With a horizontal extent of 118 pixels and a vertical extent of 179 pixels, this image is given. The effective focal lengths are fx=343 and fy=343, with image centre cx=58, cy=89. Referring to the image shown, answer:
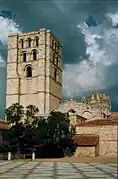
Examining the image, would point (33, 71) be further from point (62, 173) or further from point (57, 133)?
point (62, 173)

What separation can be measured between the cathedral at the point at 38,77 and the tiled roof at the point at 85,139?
18476 millimetres

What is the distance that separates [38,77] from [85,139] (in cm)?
2717

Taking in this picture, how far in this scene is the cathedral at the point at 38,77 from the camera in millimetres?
62250

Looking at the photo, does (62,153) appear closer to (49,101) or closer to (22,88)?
(49,101)

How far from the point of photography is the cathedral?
6225cm

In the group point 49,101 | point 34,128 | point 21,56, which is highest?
point 21,56

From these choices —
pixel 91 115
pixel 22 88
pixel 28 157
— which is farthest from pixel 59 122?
pixel 22 88

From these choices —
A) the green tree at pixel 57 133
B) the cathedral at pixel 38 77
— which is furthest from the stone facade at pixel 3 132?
the green tree at pixel 57 133

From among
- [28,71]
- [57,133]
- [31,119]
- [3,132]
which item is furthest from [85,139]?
[28,71]

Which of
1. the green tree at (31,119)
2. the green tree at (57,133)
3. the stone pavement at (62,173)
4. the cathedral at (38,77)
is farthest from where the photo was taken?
the cathedral at (38,77)

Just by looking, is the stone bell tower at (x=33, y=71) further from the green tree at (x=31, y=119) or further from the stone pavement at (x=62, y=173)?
the stone pavement at (x=62, y=173)

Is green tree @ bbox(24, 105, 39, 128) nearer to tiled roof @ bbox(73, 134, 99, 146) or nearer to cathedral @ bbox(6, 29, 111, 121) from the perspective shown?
tiled roof @ bbox(73, 134, 99, 146)

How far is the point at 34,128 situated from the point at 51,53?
26.4 metres

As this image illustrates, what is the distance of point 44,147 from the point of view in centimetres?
3741
